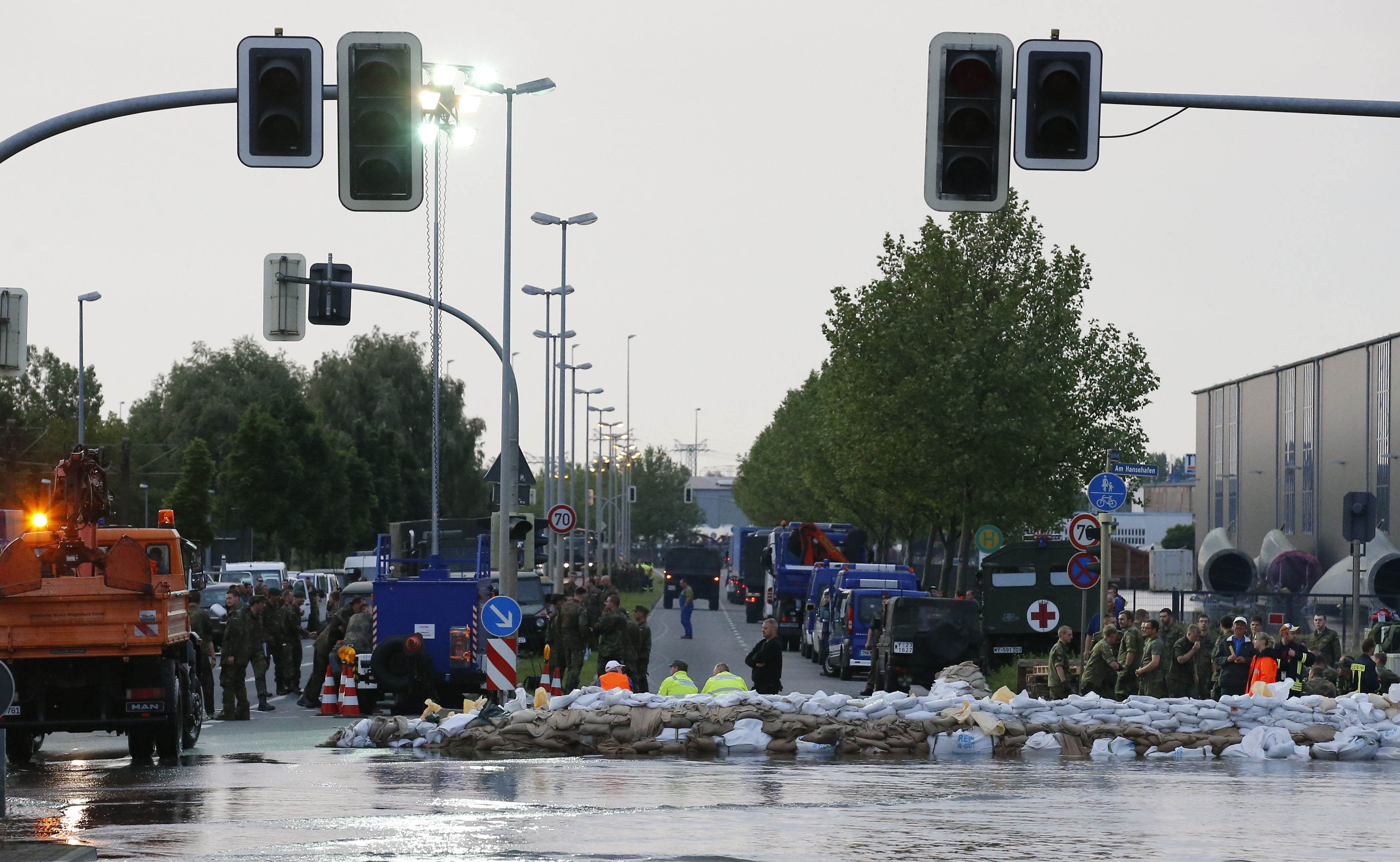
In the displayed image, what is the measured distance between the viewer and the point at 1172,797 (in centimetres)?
1424

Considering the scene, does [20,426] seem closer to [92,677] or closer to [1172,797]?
[92,677]

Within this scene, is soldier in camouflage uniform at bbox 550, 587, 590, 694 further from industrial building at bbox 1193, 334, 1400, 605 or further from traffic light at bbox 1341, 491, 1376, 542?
industrial building at bbox 1193, 334, 1400, 605

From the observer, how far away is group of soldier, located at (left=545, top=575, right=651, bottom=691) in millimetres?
23734

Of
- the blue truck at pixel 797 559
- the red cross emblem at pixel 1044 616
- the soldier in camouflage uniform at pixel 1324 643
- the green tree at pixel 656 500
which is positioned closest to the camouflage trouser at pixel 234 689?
the red cross emblem at pixel 1044 616

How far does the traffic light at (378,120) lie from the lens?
10766mm

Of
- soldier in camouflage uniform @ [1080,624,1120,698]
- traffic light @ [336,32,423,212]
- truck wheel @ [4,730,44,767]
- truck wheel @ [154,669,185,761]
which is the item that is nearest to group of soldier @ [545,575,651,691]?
soldier in camouflage uniform @ [1080,624,1120,698]

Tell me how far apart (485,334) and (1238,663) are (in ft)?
35.0

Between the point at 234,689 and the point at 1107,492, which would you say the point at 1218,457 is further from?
the point at 234,689

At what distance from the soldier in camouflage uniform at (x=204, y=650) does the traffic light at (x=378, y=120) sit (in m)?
10.7

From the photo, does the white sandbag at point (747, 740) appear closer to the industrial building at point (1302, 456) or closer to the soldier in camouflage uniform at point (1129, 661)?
the soldier in camouflage uniform at point (1129, 661)

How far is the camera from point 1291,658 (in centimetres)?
2338

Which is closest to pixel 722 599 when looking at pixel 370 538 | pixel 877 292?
pixel 370 538

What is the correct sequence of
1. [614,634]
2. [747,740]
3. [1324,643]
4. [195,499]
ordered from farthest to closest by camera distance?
[195,499], [1324,643], [614,634], [747,740]

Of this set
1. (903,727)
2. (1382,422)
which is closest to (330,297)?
(903,727)
